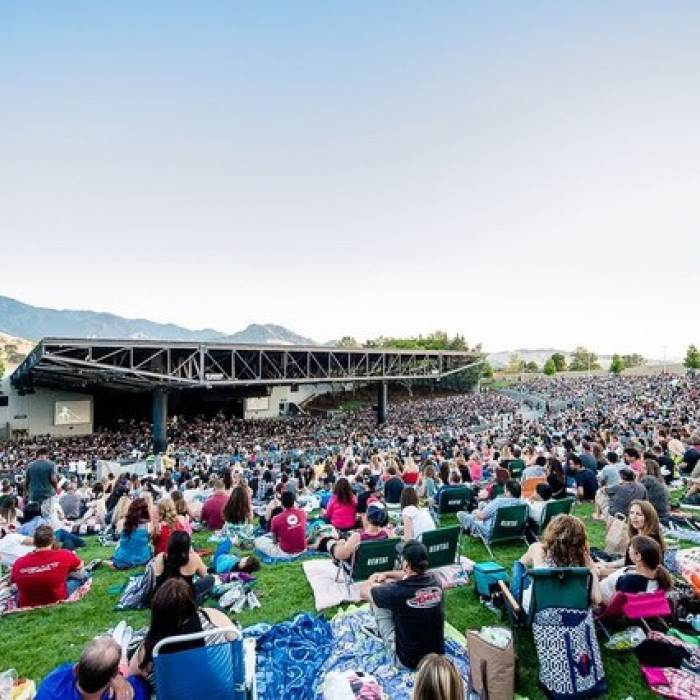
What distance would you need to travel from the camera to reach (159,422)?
88.8 ft

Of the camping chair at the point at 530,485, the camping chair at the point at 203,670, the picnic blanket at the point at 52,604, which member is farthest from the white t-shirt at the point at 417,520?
the picnic blanket at the point at 52,604

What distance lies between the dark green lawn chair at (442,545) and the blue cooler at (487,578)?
0.44m

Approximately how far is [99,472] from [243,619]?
15756 mm

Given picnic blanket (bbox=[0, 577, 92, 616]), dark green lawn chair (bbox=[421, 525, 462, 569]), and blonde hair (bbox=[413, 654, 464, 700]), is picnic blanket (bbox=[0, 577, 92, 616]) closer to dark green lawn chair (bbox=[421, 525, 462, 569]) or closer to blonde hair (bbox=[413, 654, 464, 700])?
dark green lawn chair (bbox=[421, 525, 462, 569])

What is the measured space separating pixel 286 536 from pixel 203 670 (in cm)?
392

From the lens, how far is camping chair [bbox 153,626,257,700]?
9.51 ft

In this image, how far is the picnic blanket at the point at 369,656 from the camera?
3.67m

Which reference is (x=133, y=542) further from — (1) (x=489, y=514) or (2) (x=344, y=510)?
(1) (x=489, y=514)

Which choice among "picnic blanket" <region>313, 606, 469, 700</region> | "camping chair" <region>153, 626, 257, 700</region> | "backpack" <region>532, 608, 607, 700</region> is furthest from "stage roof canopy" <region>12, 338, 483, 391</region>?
"backpack" <region>532, 608, 607, 700</region>

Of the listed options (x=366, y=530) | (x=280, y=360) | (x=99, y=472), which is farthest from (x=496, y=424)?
(x=366, y=530)

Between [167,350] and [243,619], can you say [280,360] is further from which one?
[243,619]

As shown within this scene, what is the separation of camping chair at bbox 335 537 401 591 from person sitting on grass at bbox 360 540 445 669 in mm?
1193

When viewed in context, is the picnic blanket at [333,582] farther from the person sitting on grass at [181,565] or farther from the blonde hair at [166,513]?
the blonde hair at [166,513]

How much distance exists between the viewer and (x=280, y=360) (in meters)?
33.9
